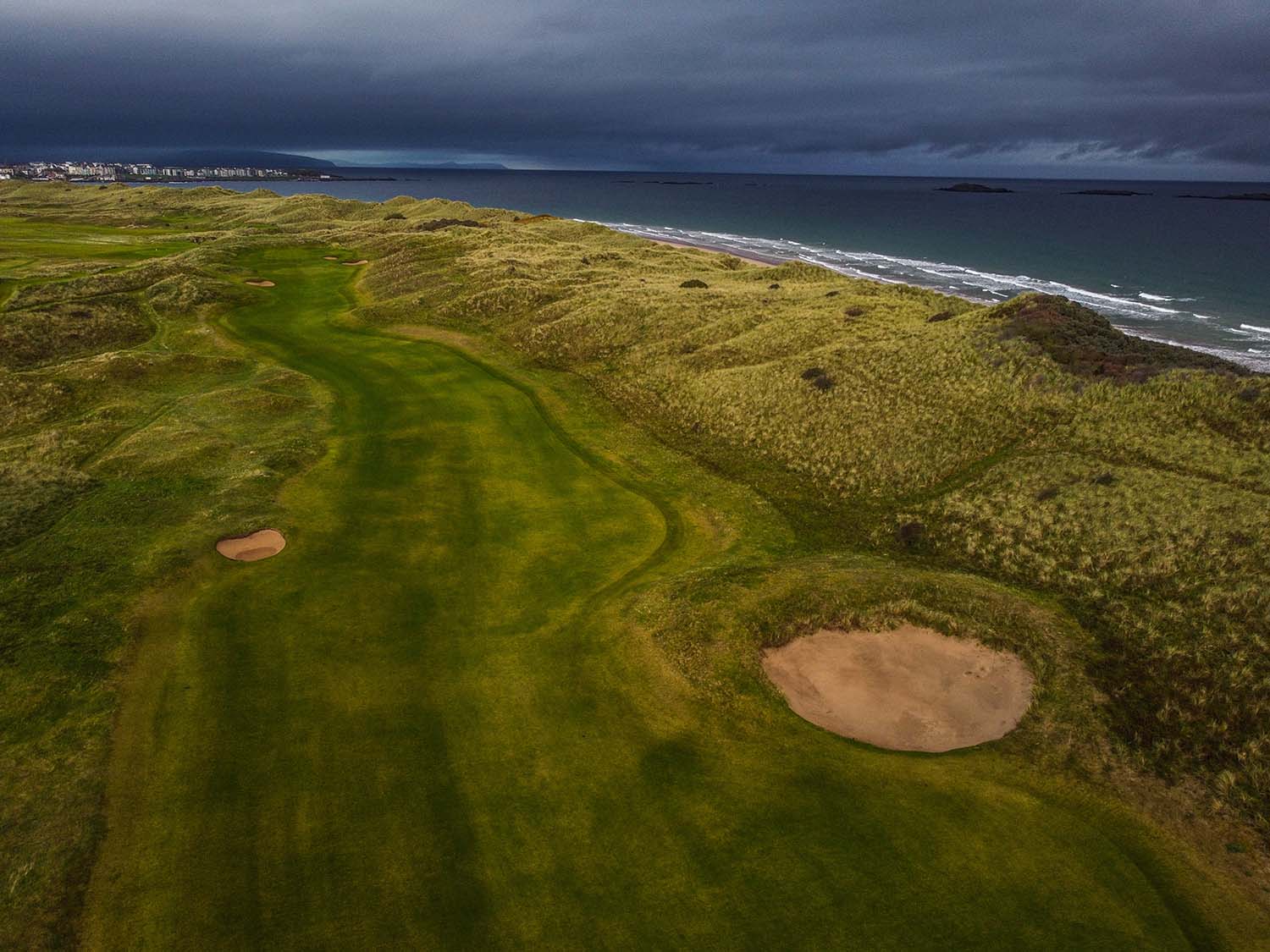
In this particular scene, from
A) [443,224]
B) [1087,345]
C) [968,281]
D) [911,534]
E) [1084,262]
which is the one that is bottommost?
[911,534]

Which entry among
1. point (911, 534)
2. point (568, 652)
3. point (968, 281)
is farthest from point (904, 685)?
point (968, 281)

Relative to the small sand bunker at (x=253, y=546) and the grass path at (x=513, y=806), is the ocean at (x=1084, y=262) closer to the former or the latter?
the grass path at (x=513, y=806)

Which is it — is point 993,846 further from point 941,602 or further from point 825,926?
point 941,602

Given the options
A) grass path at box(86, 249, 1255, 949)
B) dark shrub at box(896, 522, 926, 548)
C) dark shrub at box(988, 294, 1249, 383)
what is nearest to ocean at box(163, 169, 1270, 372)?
dark shrub at box(988, 294, 1249, 383)

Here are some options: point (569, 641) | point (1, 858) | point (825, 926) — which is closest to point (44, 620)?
point (1, 858)

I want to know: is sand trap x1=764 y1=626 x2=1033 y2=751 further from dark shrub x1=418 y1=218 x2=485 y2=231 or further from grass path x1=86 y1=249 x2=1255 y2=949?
dark shrub x1=418 y1=218 x2=485 y2=231

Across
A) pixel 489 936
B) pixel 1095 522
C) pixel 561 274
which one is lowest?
pixel 489 936

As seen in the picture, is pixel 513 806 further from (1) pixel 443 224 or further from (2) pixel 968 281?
(2) pixel 968 281
